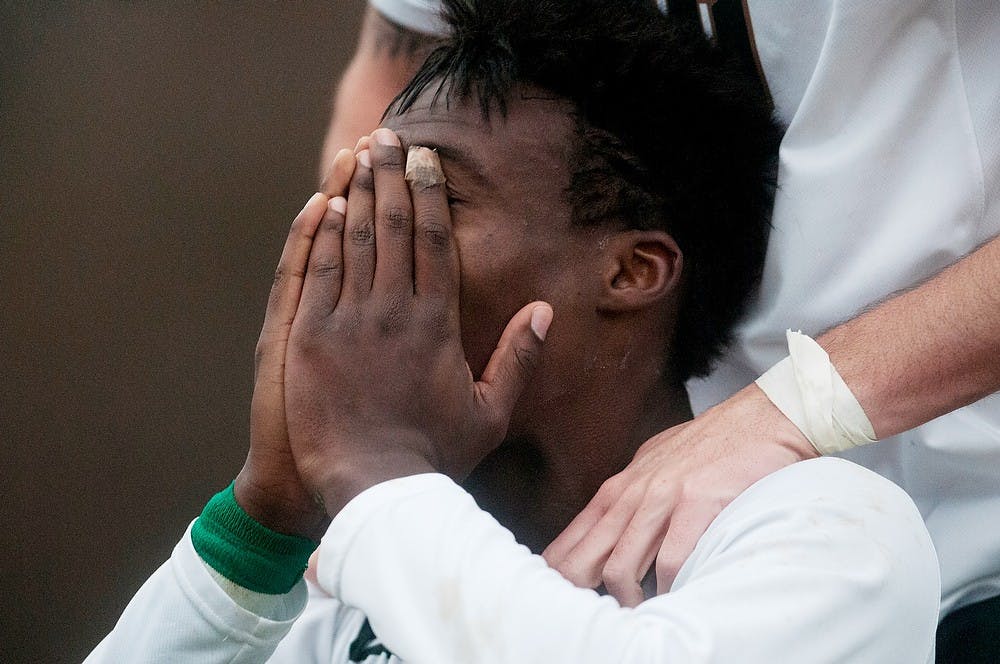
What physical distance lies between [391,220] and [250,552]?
1.48ft

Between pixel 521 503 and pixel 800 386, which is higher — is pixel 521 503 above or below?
below

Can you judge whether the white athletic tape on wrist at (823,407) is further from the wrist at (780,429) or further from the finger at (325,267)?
the finger at (325,267)

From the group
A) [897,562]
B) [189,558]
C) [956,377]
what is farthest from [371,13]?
[897,562]

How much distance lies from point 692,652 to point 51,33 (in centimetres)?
225

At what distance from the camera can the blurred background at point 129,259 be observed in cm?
259

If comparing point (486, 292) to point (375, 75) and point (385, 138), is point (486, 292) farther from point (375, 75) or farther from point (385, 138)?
point (375, 75)

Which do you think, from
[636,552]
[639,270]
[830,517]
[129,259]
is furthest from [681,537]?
[129,259]

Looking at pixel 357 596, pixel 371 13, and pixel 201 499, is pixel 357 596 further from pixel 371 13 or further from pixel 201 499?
pixel 201 499

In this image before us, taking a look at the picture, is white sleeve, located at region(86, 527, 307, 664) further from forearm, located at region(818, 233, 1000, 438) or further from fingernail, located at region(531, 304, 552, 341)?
forearm, located at region(818, 233, 1000, 438)

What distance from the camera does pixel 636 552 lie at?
1.20m

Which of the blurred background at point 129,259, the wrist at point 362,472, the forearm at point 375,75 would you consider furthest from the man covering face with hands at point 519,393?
the blurred background at point 129,259

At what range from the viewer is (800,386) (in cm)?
126

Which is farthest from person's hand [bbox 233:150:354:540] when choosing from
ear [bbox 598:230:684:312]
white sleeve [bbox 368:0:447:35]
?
white sleeve [bbox 368:0:447:35]

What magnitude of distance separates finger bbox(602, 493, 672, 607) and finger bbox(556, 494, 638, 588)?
14 mm
